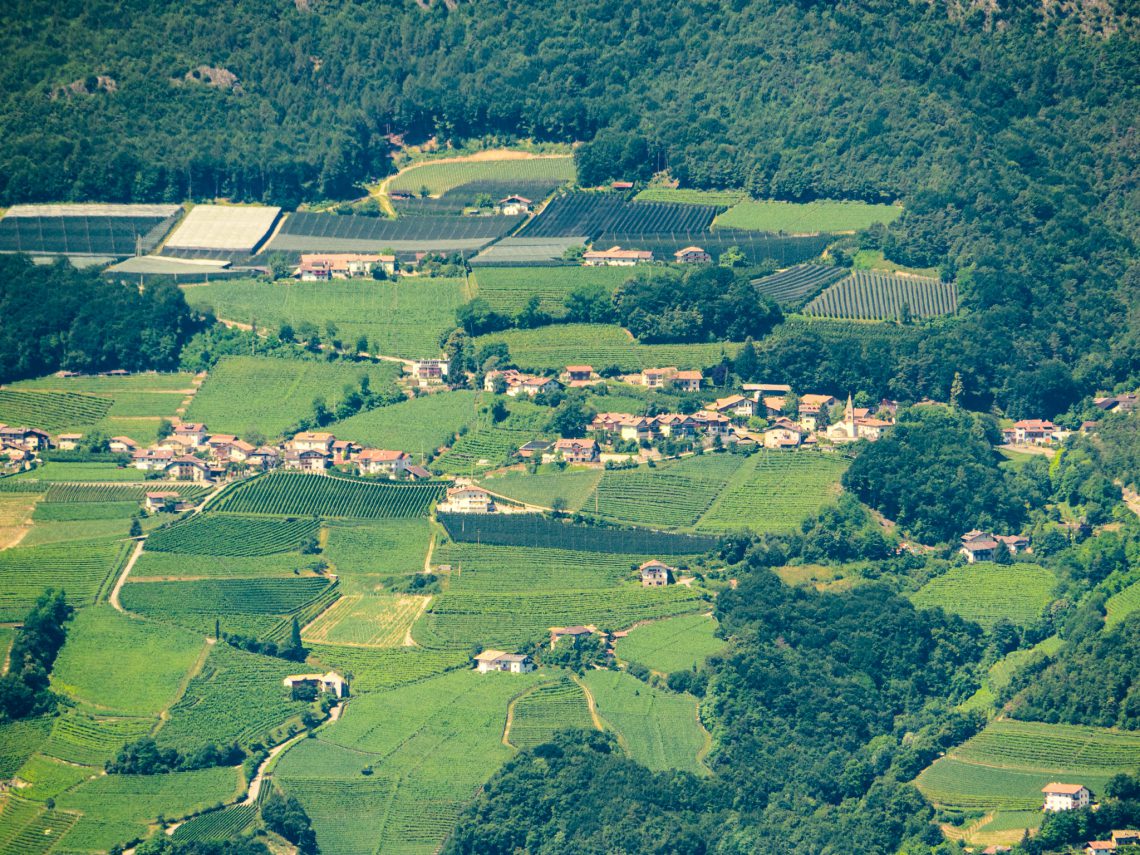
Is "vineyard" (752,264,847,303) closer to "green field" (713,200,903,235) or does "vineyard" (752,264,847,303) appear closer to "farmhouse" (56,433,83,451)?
"green field" (713,200,903,235)

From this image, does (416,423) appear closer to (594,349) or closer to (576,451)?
(576,451)

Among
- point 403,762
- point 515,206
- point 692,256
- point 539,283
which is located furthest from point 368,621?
point 515,206

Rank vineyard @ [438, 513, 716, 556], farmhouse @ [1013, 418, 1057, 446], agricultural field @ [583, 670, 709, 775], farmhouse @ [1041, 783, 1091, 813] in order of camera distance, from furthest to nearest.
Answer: farmhouse @ [1013, 418, 1057, 446] → vineyard @ [438, 513, 716, 556] → agricultural field @ [583, 670, 709, 775] → farmhouse @ [1041, 783, 1091, 813]

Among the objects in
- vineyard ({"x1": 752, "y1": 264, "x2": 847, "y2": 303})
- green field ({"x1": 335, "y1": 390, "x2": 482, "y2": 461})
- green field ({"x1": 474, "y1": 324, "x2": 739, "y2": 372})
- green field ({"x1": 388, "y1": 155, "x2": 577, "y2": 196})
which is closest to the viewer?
green field ({"x1": 335, "y1": 390, "x2": 482, "y2": 461})

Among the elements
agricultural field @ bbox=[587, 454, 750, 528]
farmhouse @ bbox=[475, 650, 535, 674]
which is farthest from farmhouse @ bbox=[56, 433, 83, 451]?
farmhouse @ bbox=[475, 650, 535, 674]

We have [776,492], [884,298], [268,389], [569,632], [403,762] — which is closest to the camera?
[403,762]

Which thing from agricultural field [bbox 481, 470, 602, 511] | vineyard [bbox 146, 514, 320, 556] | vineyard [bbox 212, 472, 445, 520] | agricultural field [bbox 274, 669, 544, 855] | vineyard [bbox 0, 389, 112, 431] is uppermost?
vineyard [bbox 0, 389, 112, 431]

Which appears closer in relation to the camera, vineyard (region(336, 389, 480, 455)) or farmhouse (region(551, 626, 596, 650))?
farmhouse (region(551, 626, 596, 650))
